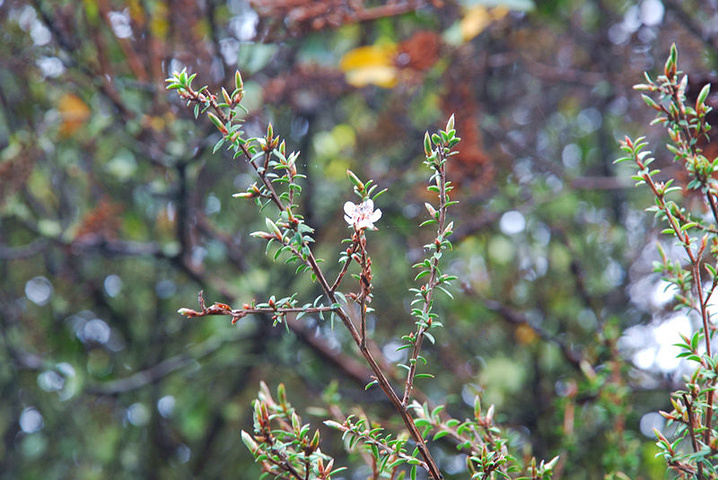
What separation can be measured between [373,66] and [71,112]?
1.04m

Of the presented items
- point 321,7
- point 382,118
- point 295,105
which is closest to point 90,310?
point 295,105

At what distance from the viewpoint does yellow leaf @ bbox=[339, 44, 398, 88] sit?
201 centimetres

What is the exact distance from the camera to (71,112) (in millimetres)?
2215

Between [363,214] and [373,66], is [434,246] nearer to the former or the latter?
[363,214]

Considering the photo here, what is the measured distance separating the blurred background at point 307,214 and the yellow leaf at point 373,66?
0.01 m

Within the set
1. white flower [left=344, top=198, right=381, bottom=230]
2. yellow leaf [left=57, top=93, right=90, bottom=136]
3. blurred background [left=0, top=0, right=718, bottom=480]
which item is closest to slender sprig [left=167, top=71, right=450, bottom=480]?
white flower [left=344, top=198, right=381, bottom=230]

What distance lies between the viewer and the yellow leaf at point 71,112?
7.23ft

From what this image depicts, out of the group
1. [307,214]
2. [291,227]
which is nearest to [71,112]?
[307,214]

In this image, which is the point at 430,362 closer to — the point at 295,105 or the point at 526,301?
the point at 526,301

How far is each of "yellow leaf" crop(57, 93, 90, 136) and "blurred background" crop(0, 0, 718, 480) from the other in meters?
0.02

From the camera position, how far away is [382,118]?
2373 millimetres

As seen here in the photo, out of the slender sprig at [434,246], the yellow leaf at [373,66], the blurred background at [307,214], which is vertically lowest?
the blurred background at [307,214]

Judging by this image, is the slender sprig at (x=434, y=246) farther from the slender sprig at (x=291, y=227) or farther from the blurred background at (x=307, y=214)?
the blurred background at (x=307, y=214)

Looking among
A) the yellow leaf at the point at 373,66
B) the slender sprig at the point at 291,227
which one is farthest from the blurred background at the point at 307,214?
the slender sprig at the point at 291,227
